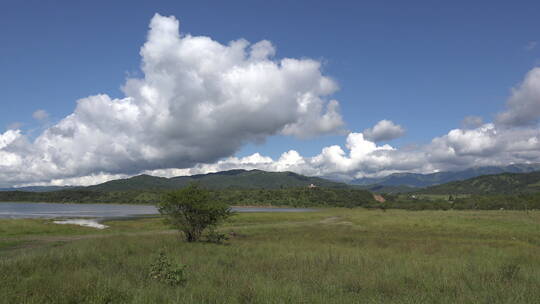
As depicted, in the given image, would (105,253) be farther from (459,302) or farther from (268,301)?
(459,302)

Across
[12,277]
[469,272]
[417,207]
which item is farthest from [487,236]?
[417,207]

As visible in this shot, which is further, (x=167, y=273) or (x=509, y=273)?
(x=509, y=273)

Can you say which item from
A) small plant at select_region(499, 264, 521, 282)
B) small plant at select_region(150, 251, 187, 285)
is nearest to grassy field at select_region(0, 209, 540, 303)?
small plant at select_region(499, 264, 521, 282)

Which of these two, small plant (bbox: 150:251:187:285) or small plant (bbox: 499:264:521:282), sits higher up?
small plant (bbox: 150:251:187:285)

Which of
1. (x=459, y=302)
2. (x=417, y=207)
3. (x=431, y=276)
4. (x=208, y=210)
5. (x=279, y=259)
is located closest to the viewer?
(x=459, y=302)

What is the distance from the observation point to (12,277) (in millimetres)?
11258

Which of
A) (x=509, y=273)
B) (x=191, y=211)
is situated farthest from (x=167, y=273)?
(x=191, y=211)

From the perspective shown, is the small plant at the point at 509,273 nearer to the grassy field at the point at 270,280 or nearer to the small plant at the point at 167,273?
the grassy field at the point at 270,280

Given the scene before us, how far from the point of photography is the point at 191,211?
1264 inches

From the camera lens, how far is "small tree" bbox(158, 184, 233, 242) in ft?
104

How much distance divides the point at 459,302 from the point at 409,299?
138cm

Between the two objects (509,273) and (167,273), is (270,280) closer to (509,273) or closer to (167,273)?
(167,273)

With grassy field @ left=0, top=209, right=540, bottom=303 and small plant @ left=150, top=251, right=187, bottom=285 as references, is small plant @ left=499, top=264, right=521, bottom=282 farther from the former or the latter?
small plant @ left=150, top=251, right=187, bottom=285

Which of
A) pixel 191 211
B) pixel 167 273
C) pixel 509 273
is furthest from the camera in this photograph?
pixel 191 211
